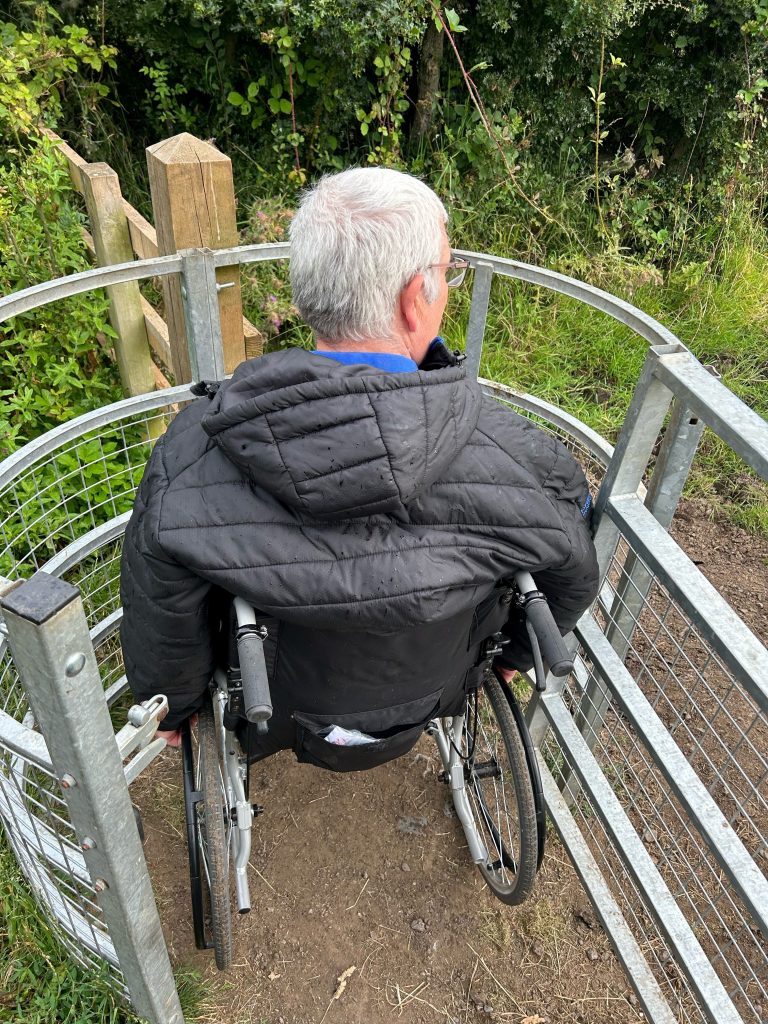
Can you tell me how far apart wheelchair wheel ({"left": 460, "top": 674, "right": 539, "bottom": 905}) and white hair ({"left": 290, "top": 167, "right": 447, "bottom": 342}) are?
42.9 inches

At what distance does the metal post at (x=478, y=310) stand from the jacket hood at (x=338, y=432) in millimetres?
1159

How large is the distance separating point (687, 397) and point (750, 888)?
95 centimetres

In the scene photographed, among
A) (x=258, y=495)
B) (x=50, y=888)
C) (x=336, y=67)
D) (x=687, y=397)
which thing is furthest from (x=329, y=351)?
(x=336, y=67)

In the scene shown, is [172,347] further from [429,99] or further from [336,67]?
[429,99]

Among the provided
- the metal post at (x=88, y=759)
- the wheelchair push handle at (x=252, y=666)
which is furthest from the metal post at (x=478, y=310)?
the metal post at (x=88, y=759)

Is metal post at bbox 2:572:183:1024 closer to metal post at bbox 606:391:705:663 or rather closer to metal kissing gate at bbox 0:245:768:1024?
metal kissing gate at bbox 0:245:768:1024

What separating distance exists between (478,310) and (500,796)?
5.16 ft

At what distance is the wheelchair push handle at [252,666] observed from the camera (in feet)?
4.25

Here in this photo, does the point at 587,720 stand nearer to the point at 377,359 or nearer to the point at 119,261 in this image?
the point at 377,359

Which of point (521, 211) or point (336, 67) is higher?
point (336, 67)

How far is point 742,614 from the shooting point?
3402 mm

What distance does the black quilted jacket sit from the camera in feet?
4.02

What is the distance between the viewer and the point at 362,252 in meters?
1.35

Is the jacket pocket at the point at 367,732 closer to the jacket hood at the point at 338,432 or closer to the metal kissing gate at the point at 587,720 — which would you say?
the metal kissing gate at the point at 587,720
